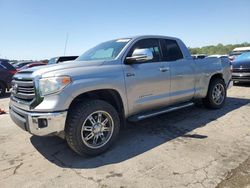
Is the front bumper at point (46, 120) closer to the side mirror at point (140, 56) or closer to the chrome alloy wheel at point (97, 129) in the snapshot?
the chrome alloy wheel at point (97, 129)

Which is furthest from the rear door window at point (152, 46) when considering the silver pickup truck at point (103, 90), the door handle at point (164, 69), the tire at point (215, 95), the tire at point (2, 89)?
the tire at point (2, 89)

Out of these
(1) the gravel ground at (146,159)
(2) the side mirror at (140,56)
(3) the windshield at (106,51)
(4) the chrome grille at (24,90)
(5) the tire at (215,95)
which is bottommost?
(1) the gravel ground at (146,159)

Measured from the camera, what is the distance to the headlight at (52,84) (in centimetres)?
363

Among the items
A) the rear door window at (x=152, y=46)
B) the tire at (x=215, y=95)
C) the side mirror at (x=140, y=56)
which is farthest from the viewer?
the tire at (x=215, y=95)

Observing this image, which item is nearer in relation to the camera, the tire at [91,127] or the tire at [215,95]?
the tire at [91,127]

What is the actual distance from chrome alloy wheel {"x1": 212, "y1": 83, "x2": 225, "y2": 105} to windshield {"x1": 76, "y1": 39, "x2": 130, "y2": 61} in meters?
3.05

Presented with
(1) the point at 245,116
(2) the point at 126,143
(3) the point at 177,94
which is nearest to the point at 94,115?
(2) the point at 126,143

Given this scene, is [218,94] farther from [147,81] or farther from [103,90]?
[103,90]

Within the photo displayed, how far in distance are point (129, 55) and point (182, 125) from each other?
6.40 feet

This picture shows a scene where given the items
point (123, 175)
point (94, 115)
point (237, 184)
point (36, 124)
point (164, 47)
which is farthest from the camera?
point (164, 47)

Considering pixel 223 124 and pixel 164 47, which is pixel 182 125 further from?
pixel 164 47

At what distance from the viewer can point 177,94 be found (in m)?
5.42

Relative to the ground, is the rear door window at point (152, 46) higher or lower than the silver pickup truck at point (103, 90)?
higher

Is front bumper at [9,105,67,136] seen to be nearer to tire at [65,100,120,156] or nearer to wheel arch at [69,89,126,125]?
tire at [65,100,120,156]
